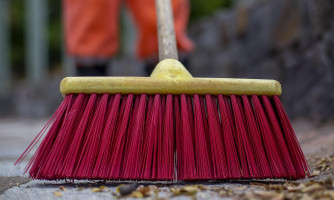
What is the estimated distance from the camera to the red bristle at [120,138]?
40.6 inches

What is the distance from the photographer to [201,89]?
1.13m

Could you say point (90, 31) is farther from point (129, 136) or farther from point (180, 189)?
point (180, 189)

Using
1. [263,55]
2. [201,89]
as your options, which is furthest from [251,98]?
[263,55]

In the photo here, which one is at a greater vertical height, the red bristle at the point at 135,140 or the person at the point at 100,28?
the person at the point at 100,28

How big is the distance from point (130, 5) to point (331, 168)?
1307 millimetres

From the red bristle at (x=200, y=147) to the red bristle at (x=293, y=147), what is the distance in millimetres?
195

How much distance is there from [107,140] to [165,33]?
18.3 inches

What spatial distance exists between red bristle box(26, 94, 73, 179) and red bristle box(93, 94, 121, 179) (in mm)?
103

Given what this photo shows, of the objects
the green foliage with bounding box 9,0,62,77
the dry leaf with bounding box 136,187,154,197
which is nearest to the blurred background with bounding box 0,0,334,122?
the dry leaf with bounding box 136,187,154,197

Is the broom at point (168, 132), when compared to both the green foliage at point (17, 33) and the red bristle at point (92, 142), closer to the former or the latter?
the red bristle at point (92, 142)

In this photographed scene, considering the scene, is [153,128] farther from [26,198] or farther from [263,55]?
[263,55]

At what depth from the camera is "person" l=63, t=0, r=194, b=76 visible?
203 centimetres

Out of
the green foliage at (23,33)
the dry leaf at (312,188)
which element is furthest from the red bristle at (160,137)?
the green foliage at (23,33)

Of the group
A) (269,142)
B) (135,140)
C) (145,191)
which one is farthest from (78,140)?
(269,142)
